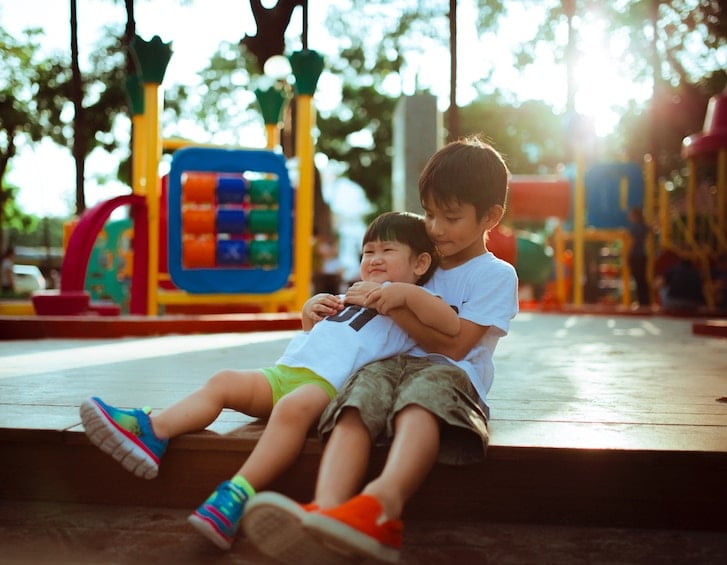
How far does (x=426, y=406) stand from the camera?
174 centimetres

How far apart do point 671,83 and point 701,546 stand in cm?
2017

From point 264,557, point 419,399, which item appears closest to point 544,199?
point 419,399

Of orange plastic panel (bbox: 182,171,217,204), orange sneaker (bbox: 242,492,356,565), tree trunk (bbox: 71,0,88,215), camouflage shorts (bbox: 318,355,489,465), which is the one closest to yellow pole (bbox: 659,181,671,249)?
Result: orange plastic panel (bbox: 182,171,217,204)

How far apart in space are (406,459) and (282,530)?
1.02 feet

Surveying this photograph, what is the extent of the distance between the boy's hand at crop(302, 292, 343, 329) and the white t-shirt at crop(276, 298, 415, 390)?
0.02 metres

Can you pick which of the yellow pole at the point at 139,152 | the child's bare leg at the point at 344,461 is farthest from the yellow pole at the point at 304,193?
the child's bare leg at the point at 344,461

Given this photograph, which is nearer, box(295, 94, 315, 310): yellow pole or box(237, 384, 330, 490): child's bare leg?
box(237, 384, 330, 490): child's bare leg

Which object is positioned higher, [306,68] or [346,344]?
[306,68]

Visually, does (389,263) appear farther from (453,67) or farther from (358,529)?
(453,67)

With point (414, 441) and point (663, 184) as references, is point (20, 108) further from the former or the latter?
point (414, 441)

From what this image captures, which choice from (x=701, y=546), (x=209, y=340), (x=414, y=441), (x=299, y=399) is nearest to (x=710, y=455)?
(x=701, y=546)

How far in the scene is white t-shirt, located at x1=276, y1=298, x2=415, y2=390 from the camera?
2006 millimetres

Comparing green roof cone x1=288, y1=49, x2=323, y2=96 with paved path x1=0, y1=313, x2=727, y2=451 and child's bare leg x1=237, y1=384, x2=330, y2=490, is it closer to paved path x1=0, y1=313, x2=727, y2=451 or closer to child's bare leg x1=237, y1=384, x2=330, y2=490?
paved path x1=0, y1=313, x2=727, y2=451

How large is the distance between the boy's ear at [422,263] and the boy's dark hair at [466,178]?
0.16 m
